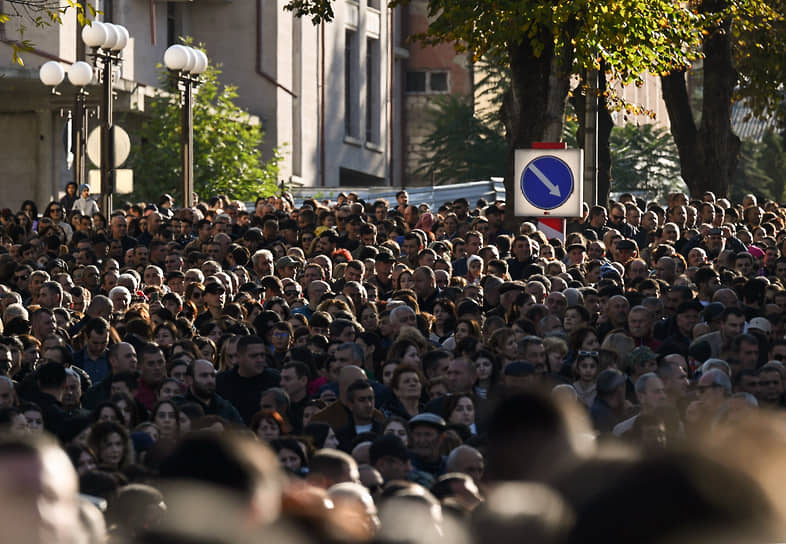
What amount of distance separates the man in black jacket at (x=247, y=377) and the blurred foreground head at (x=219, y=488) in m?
9.74

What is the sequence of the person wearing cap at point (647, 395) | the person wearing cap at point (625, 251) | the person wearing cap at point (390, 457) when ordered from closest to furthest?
1. the person wearing cap at point (390, 457)
2. the person wearing cap at point (647, 395)
3. the person wearing cap at point (625, 251)

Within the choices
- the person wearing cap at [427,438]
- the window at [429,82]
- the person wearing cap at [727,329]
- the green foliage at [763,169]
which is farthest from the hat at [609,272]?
the green foliage at [763,169]

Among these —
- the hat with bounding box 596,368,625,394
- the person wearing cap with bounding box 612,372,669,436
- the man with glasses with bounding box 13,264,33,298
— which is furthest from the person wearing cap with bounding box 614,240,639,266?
the person wearing cap with bounding box 612,372,669,436

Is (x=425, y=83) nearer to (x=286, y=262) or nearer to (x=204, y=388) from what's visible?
(x=286, y=262)

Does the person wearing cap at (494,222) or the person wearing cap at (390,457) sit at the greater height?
the person wearing cap at (494,222)

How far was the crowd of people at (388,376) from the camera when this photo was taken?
6.89ft

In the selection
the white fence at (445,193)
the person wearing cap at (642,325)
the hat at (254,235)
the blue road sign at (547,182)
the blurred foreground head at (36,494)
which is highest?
the white fence at (445,193)

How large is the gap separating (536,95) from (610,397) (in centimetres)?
1224

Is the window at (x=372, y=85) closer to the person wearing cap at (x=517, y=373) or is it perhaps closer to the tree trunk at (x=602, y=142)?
the tree trunk at (x=602, y=142)

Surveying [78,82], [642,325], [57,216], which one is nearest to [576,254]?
[642,325]

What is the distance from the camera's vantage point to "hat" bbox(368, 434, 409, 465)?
887 cm

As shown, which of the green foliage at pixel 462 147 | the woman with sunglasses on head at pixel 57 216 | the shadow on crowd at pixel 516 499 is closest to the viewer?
the shadow on crowd at pixel 516 499

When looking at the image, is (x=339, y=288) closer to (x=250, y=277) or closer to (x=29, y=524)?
(x=250, y=277)

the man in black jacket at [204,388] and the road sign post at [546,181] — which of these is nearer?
the man in black jacket at [204,388]
